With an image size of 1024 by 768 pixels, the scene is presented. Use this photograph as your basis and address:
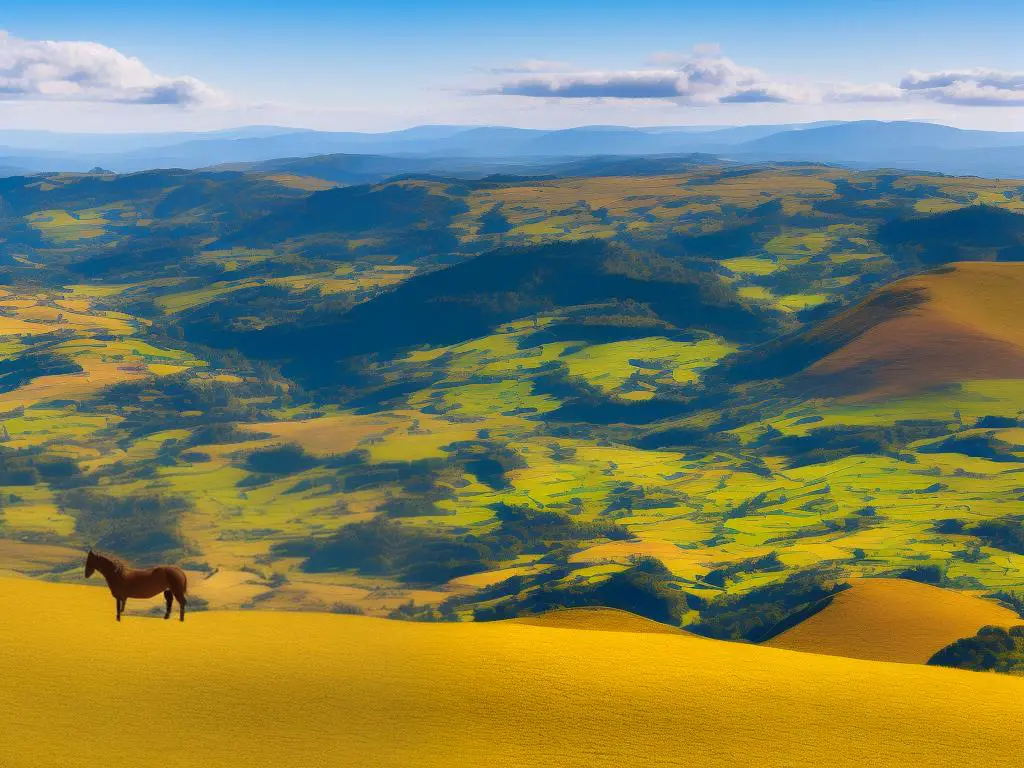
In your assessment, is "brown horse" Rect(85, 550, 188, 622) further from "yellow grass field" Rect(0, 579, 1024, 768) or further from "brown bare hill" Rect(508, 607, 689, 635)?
"brown bare hill" Rect(508, 607, 689, 635)

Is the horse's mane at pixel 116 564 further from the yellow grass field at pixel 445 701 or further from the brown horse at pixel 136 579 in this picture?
the yellow grass field at pixel 445 701

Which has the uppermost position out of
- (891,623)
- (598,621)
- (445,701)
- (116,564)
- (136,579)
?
(116,564)

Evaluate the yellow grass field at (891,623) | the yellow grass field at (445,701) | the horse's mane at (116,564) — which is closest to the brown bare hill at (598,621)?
the yellow grass field at (445,701)

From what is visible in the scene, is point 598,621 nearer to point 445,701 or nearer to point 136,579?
point 445,701

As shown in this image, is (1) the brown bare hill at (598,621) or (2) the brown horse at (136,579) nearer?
(2) the brown horse at (136,579)

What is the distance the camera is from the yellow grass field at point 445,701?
3469cm

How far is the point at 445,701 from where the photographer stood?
38.3 m

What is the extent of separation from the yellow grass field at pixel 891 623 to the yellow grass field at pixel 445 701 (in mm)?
38996

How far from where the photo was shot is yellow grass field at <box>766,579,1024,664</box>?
8206 cm

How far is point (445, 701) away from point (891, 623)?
6258 cm

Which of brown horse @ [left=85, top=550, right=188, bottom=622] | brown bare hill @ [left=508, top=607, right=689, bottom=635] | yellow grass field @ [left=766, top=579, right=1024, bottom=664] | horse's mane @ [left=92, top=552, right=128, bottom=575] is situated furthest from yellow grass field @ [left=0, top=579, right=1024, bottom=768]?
yellow grass field @ [left=766, top=579, right=1024, bottom=664]

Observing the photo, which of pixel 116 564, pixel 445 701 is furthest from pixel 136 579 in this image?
pixel 445 701

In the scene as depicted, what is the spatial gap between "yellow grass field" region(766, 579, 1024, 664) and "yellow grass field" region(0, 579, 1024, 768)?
3900 cm

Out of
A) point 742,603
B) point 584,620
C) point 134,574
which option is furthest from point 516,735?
point 742,603
